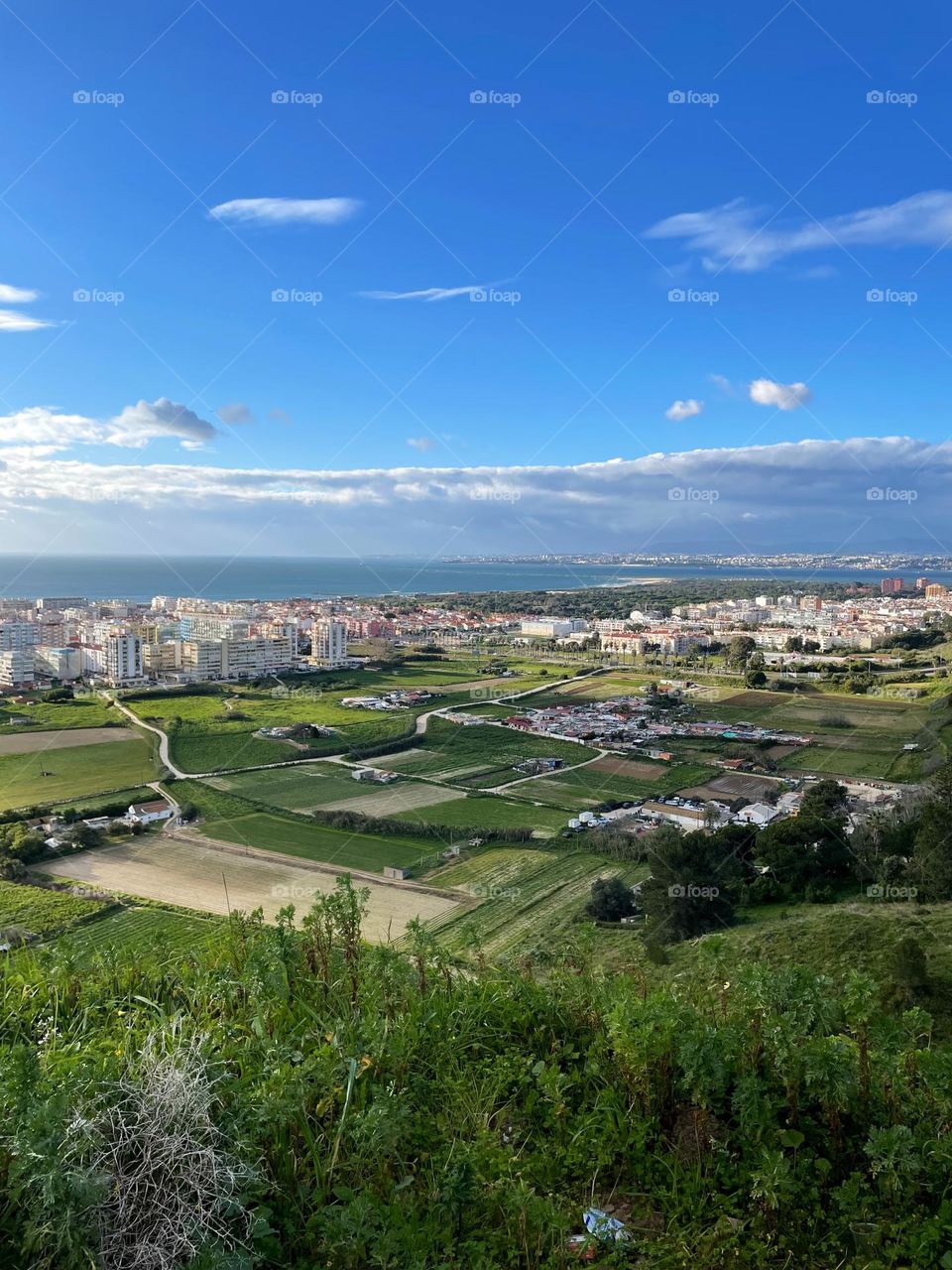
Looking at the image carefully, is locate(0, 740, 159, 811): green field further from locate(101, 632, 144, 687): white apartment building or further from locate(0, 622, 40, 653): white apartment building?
locate(0, 622, 40, 653): white apartment building

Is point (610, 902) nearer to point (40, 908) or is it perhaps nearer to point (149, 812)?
point (40, 908)

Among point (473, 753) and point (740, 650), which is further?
point (740, 650)

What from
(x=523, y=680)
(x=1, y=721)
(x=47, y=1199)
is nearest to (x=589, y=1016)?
(x=47, y=1199)

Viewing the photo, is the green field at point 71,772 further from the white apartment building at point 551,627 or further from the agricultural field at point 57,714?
the white apartment building at point 551,627

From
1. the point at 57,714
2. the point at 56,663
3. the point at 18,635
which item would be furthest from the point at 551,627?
the point at 18,635

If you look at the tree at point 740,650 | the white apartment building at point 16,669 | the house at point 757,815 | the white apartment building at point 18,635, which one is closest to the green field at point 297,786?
the white apartment building at point 16,669

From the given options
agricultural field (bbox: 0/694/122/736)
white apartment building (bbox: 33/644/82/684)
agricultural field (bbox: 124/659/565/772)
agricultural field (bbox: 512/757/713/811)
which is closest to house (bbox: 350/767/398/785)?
agricultural field (bbox: 124/659/565/772)
